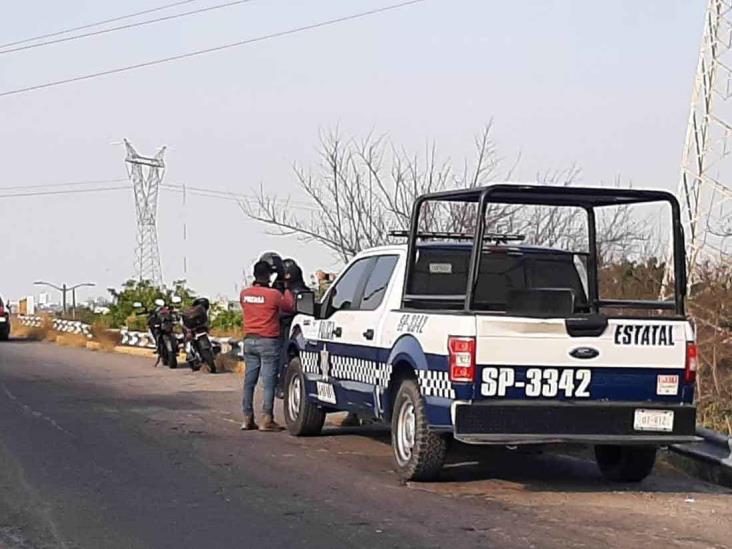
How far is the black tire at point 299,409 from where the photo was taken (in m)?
13.6

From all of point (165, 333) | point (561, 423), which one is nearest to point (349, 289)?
point (561, 423)

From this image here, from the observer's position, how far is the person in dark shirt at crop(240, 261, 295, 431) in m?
14.2

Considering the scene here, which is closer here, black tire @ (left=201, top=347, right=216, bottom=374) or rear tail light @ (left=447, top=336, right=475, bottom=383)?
rear tail light @ (left=447, top=336, right=475, bottom=383)

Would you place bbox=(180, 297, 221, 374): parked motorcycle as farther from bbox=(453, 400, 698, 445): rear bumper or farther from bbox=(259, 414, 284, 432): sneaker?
bbox=(453, 400, 698, 445): rear bumper

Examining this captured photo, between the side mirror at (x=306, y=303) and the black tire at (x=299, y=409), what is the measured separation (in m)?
0.79

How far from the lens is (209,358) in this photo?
905 inches

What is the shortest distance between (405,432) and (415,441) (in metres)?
0.35

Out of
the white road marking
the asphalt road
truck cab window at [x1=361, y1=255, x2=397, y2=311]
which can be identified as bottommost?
the asphalt road

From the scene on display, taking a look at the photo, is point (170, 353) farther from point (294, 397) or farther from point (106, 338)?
point (294, 397)

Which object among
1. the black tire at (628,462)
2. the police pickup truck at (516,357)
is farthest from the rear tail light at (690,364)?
the black tire at (628,462)

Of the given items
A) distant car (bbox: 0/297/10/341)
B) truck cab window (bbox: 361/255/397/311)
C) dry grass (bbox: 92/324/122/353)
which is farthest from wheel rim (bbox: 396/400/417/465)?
distant car (bbox: 0/297/10/341)

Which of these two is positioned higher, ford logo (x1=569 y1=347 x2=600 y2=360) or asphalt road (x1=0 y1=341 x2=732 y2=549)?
ford logo (x1=569 y1=347 x2=600 y2=360)

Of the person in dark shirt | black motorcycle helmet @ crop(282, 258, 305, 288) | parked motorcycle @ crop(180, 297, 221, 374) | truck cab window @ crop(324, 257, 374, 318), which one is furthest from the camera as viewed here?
parked motorcycle @ crop(180, 297, 221, 374)

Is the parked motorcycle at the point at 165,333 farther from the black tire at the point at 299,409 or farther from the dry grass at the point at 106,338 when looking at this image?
the black tire at the point at 299,409
